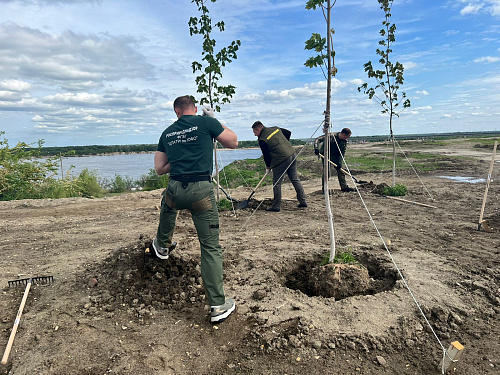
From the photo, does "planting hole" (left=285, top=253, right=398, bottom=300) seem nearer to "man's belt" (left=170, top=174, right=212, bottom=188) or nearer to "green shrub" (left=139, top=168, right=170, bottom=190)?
"man's belt" (left=170, top=174, right=212, bottom=188)

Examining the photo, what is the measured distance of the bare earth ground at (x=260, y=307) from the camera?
9.05 ft

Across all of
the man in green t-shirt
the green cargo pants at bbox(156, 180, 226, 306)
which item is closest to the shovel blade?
the man in green t-shirt

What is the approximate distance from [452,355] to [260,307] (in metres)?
Result: 1.69

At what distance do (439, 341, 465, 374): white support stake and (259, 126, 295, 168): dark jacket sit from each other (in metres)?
5.62

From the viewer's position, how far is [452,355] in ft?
8.21

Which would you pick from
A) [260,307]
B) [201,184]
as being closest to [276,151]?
[201,184]

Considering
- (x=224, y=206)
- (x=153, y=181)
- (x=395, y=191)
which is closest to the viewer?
(x=224, y=206)

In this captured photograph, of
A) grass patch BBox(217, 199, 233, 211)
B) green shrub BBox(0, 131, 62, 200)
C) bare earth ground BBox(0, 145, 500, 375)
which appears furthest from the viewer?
green shrub BBox(0, 131, 62, 200)

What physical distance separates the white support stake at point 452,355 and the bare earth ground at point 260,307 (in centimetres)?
8

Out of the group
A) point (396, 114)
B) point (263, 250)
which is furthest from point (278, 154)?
point (396, 114)

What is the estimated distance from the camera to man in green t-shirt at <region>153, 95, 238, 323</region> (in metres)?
3.29

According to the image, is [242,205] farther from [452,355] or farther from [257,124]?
[452,355]

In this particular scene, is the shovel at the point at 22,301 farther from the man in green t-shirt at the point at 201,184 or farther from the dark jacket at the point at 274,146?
the dark jacket at the point at 274,146

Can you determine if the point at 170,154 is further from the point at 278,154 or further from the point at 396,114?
the point at 396,114
